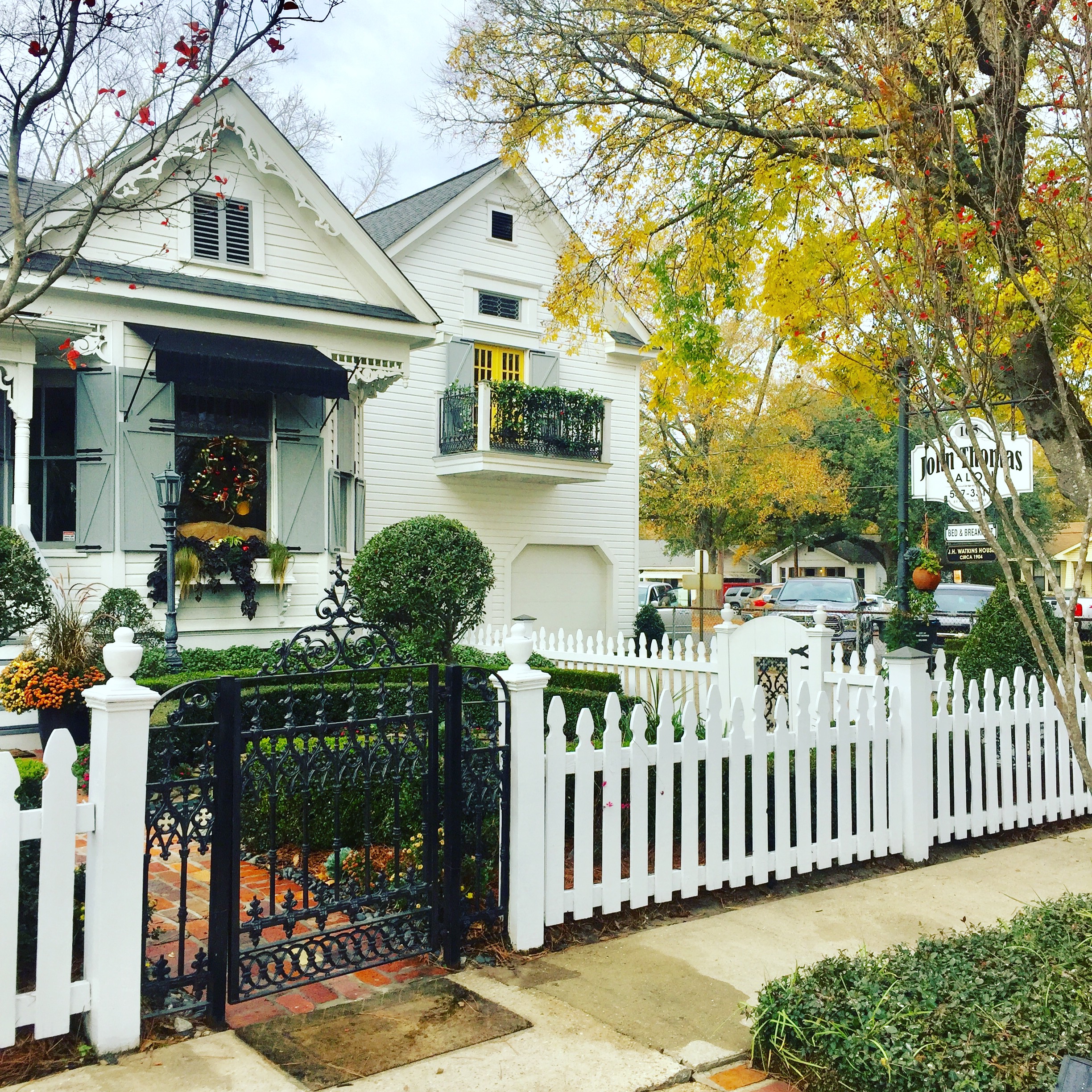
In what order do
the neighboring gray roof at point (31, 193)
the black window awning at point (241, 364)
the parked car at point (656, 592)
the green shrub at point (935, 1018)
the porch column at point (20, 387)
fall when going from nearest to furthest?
the green shrub at point (935, 1018) < the porch column at point (20, 387) < the neighboring gray roof at point (31, 193) < the black window awning at point (241, 364) < the parked car at point (656, 592)

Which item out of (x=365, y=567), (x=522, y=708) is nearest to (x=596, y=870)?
(x=522, y=708)

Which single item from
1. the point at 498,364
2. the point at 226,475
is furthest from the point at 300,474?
the point at 498,364

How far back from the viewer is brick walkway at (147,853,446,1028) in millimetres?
4219

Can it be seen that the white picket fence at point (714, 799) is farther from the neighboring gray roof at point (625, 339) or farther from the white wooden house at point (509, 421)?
the neighboring gray roof at point (625, 339)

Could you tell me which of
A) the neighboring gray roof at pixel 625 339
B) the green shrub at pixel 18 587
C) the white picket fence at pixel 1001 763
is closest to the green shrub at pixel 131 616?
the green shrub at pixel 18 587

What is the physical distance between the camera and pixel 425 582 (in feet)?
34.4

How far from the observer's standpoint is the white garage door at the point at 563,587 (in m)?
20.5

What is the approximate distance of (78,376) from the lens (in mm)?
12938

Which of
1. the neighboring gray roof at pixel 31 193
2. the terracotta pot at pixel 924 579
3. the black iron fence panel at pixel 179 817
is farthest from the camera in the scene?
the terracotta pot at pixel 924 579

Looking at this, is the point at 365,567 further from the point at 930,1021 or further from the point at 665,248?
the point at 930,1021

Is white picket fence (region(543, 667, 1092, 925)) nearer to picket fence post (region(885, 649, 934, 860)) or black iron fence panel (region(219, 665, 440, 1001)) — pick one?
picket fence post (region(885, 649, 934, 860))

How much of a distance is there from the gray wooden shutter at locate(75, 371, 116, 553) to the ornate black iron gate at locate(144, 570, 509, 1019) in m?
8.09

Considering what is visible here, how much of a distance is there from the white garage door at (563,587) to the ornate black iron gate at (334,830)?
1473 centimetres

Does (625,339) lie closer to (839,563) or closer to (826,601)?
(826,601)
